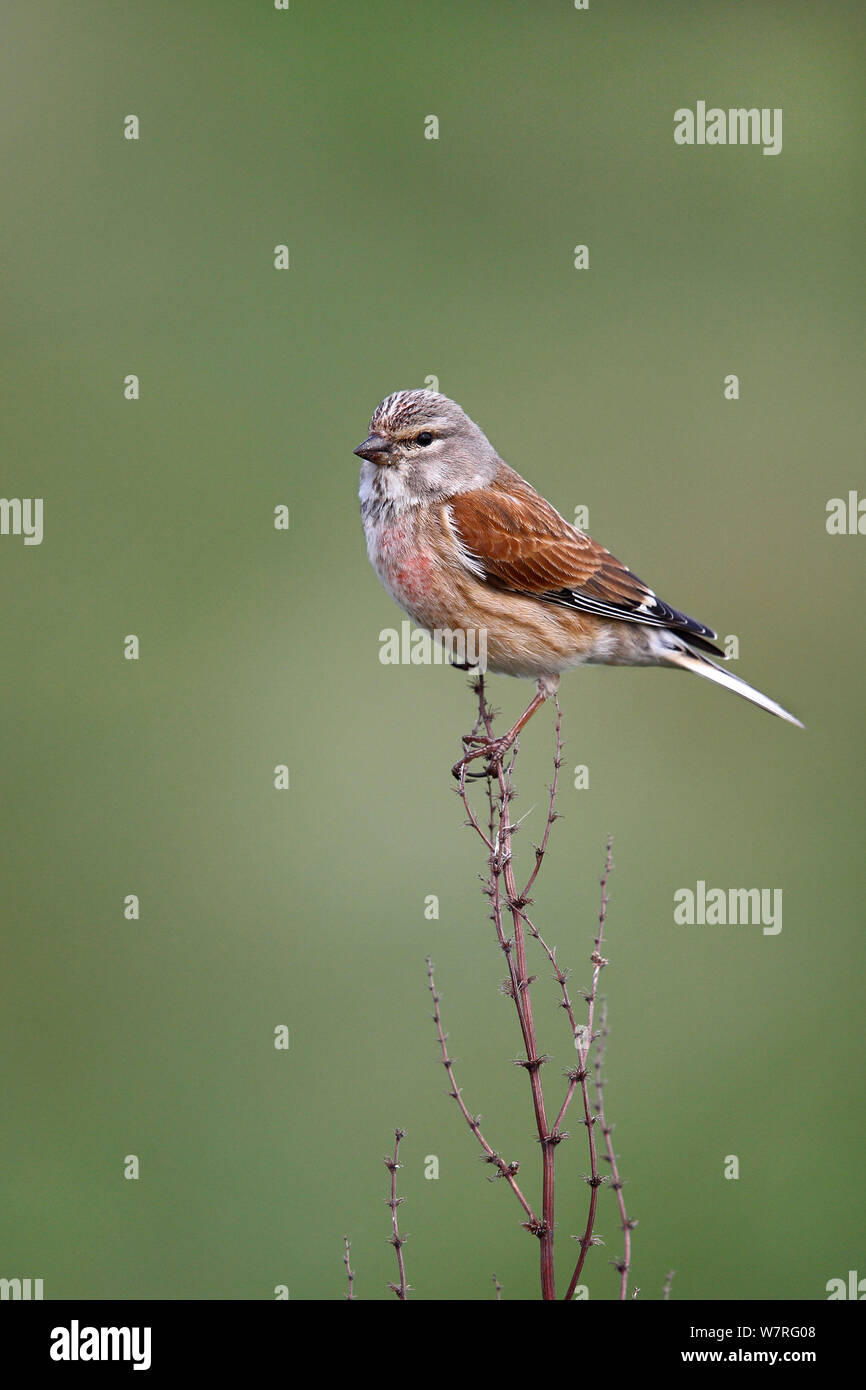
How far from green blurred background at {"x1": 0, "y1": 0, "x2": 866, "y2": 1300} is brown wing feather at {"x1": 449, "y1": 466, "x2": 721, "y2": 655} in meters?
2.31

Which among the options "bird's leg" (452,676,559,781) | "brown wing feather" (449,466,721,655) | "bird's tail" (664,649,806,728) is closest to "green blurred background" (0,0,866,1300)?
"bird's leg" (452,676,559,781)

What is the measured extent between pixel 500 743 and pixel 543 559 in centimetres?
111

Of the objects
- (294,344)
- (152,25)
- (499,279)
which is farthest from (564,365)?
(152,25)

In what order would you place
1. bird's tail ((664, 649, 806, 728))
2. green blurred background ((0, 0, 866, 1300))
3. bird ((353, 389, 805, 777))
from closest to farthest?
1. bird ((353, 389, 805, 777))
2. bird's tail ((664, 649, 806, 728))
3. green blurred background ((0, 0, 866, 1300))

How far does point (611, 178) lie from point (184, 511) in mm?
5637

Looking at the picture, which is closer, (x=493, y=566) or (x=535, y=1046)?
(x=535, y=1046)

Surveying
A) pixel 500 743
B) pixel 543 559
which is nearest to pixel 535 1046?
pixel 500 743

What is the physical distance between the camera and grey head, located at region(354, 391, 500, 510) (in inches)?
231

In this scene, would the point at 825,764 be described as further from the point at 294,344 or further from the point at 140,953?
the point at 294,344

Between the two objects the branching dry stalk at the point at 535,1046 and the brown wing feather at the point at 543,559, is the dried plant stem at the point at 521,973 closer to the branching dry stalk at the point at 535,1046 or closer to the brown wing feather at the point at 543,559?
the branching dry stalk at the point at 535,1046

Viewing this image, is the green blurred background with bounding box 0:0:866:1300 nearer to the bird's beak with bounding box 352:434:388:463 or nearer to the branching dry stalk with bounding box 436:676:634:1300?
the bird's beak with bounding box 352:434:388:463

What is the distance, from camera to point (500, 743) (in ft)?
17.9

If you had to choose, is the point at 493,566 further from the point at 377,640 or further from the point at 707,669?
the point at 377,640

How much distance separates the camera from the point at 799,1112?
8.63 meters
